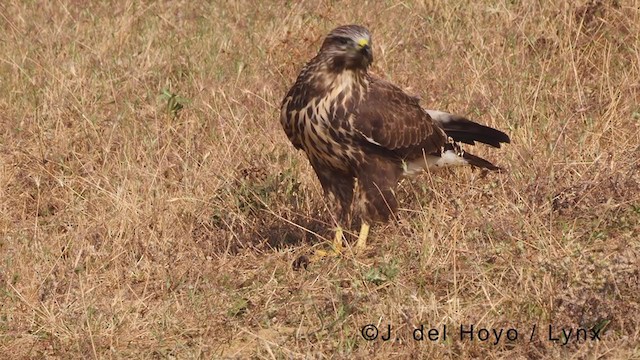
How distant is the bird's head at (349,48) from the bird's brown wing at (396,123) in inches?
8.6

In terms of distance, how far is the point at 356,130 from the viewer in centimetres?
615

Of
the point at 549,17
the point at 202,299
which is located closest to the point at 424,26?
the point at 549,17

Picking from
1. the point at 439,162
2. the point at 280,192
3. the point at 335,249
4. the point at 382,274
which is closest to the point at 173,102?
the point at 280,192

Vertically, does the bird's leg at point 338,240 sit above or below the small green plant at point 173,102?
above

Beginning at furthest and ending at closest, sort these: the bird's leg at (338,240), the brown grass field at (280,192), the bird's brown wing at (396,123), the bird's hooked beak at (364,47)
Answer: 1. the bird's leg at (338,240)
2. the bird's brown wing at (396,123)
3. the bird's hooked beak at (364,47)
4. the brown grass field at (280,192)

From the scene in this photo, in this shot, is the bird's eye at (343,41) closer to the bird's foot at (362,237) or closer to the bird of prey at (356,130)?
the bird of prey at (356,130)

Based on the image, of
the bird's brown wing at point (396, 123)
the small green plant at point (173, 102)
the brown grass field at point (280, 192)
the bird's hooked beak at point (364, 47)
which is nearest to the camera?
the brown grass field at point (280, 192)

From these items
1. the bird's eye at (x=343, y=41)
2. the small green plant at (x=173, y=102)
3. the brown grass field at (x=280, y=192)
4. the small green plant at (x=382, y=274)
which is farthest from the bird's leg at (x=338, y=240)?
the small green plant at (x=173, y=102)

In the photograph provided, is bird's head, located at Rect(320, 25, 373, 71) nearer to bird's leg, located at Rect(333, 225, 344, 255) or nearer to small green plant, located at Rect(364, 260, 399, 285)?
bird's leg, located at Rect(333, 225, 344, 255)

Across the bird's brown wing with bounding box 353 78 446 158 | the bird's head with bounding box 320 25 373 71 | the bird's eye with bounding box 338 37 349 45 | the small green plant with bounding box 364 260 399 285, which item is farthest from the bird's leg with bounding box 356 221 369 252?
the bird's eye with bounding box 338 37 349 45

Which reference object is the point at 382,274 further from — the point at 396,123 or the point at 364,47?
the point at 364,47

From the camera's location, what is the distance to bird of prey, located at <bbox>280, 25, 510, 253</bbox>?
A: 241 inches

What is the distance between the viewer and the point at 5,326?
5.57 meters

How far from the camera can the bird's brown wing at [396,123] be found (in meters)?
6.22
